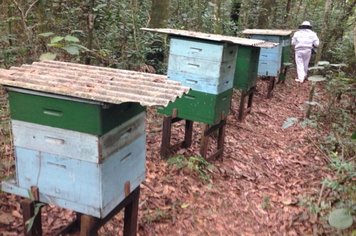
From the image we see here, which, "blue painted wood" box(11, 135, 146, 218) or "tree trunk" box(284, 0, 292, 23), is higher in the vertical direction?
"tree trunk" box(284, 0, 292, 23)

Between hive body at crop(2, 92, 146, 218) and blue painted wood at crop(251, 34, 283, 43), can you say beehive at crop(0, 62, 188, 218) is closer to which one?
hive body at crop(2, 92, 146, 218)

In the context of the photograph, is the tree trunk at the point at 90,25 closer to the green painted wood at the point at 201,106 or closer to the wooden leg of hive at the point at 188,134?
the green painted wood at the point at 201,106

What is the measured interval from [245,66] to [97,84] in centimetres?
523

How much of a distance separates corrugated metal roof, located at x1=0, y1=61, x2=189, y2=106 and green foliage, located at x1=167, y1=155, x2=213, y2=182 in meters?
2.34

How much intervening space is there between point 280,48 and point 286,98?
1.41m

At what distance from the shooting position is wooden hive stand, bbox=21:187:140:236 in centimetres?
295

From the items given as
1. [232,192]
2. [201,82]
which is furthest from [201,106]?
[232,192]

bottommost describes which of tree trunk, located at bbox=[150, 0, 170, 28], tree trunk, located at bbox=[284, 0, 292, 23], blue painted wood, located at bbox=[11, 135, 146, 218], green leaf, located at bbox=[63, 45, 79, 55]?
blue painted wood, located at bbox=[11, 135, 146, 218]

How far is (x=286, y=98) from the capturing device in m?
10.7

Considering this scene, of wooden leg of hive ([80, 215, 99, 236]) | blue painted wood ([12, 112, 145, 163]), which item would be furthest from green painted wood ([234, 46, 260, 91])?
wooden leg of hive ([80, 215, 99, 236])

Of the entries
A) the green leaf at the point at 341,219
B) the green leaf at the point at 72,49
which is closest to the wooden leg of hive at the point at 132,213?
the green leaf at the point at 72,49

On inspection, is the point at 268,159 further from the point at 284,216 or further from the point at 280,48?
the point at 280,48

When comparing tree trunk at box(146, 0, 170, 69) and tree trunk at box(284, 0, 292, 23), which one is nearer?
tree trunk at box(146, 0, 170, 69)

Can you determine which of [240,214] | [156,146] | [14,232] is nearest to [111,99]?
[14,232]
